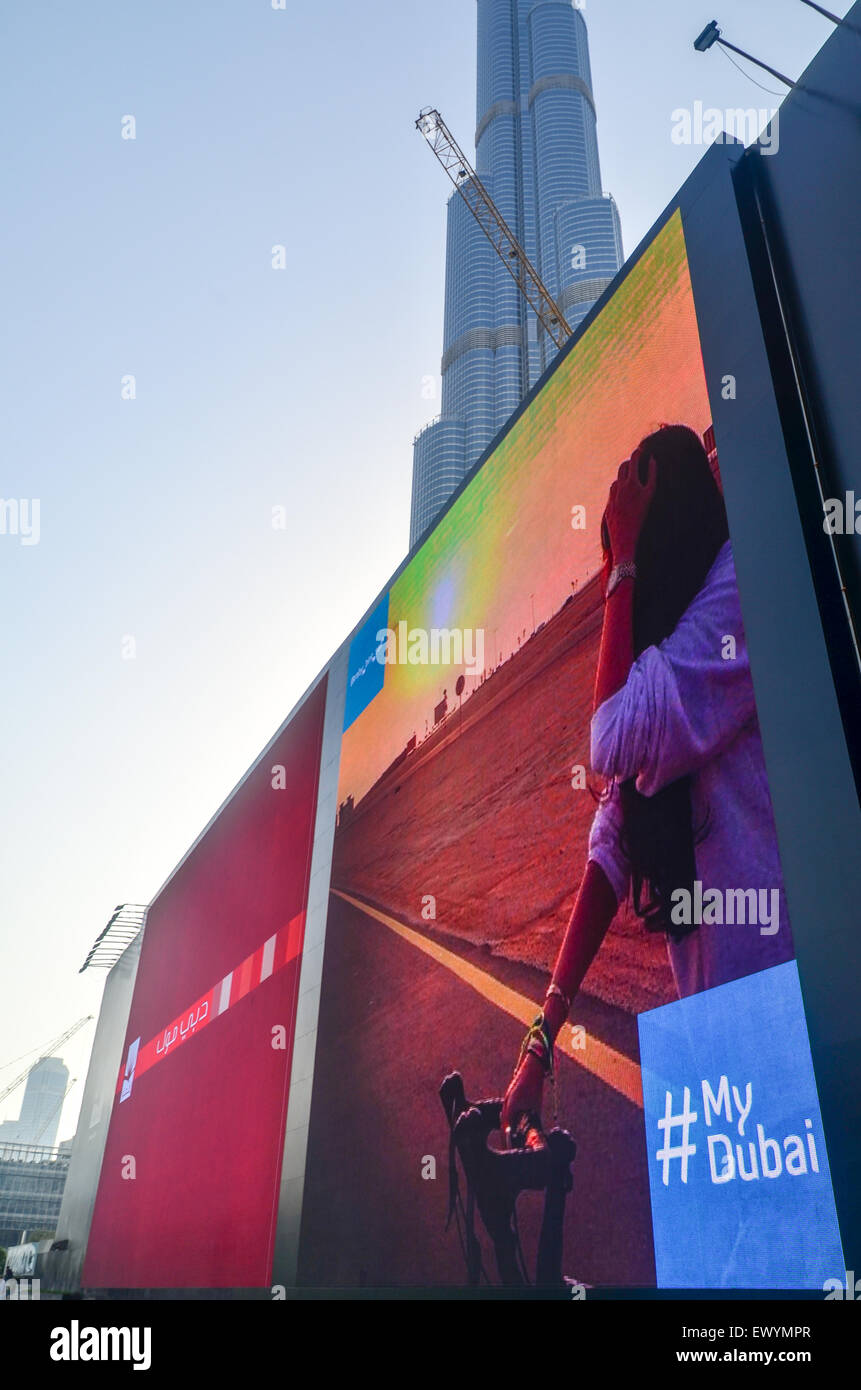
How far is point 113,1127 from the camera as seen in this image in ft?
94.6

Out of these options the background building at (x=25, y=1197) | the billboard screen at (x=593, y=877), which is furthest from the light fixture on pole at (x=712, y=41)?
the background building at (x=25, y=1197)

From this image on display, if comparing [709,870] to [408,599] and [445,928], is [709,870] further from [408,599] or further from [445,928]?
[408,599]

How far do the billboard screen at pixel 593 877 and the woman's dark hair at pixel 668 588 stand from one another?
0.03 metres

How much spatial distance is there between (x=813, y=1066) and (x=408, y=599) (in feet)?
38.3

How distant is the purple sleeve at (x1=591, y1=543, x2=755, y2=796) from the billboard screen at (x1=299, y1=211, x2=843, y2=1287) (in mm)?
31

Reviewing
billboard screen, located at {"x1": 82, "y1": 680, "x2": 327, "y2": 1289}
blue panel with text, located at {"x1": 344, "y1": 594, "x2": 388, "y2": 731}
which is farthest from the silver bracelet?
blue panel with text, located at {"x1": 344, "y1": 594, "x2": 388, "y2": 731}

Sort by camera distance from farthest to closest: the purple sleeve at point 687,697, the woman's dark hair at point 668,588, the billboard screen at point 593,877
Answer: the woman's dark hair at point 668,588
the purple sleeve at point 687,697
the billboard screen at point 593,877

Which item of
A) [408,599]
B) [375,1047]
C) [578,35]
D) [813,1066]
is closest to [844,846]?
[813,1066]

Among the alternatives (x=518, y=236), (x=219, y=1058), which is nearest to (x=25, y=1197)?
(x=219, y=1058)

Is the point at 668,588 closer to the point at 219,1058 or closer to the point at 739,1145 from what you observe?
the point at 739,1145

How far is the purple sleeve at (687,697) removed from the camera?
9.28 meters

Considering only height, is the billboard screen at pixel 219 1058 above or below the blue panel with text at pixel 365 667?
below

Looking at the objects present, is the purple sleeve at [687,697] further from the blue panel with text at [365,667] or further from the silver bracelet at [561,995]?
the blue panel with text at [365,667]

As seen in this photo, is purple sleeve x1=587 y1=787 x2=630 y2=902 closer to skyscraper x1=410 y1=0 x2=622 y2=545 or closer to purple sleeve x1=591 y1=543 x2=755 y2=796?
purple sleeve x1=591 y1=543 x2=755 y2=796
